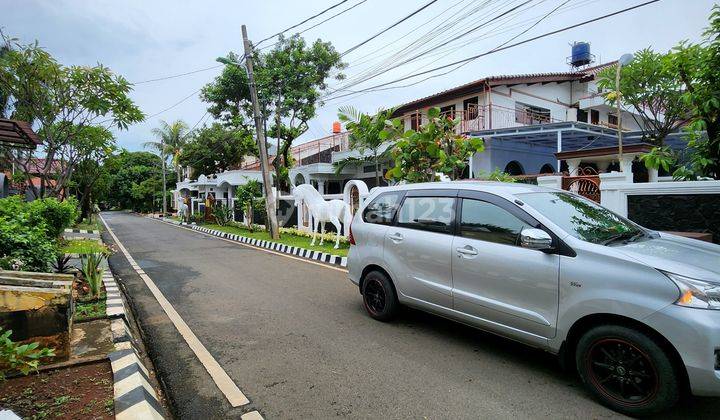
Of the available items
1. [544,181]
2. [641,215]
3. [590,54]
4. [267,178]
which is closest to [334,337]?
[641,215]

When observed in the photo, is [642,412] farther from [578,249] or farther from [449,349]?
[449,349]

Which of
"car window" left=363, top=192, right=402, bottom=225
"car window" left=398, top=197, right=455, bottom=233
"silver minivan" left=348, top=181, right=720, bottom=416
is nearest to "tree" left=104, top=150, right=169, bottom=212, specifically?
"car window" left=363, top=192, right=402, bottom=225

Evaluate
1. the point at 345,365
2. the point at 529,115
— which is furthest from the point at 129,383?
the point at 529,115

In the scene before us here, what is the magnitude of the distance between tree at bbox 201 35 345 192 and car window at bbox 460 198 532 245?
50.7 feet

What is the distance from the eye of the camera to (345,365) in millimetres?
3811

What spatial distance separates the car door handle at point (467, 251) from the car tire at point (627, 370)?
1.12 m

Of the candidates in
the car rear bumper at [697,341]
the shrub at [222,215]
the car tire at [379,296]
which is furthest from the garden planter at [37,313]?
the shrub at [222,215]

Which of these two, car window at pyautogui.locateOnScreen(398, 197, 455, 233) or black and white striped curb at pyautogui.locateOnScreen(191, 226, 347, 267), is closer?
car window at pyautogui.locateOnScreen(398, 197, 455, 233)

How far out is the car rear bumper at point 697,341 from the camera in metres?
2.55

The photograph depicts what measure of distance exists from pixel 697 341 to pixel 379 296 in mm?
3096

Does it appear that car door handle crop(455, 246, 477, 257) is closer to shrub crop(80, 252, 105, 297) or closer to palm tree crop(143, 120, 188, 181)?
shrub crop(80, 252, 105, 297)

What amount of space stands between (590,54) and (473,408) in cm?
2865

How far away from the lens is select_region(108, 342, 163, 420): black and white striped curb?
2.85 metres

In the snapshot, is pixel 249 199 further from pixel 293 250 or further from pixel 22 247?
pixel 22 247
